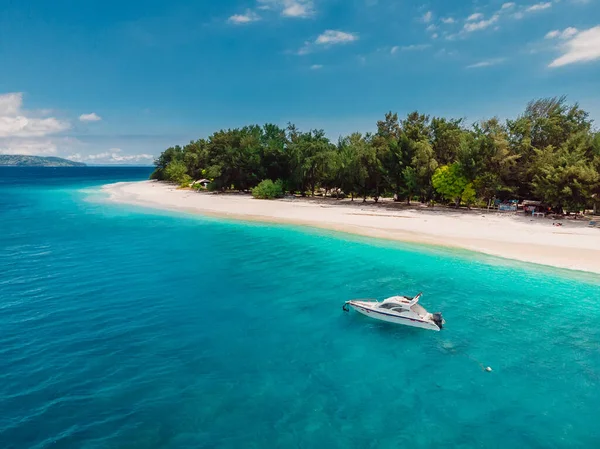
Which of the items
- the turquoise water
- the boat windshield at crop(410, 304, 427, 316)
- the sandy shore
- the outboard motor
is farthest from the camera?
the sandy shore

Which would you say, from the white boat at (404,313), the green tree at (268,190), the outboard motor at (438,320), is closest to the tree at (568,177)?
the outboard motor at (438,320)

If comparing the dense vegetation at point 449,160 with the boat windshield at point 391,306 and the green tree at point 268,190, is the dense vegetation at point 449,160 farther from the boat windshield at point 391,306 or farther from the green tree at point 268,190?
the boat windshield at point 391,306

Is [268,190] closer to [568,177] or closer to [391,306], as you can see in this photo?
[568,177]

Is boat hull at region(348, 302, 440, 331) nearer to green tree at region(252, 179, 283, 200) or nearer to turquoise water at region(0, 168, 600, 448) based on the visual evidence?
turquoise water at region(0, 168, 600, 448)

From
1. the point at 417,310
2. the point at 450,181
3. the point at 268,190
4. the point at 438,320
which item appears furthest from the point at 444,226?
the point at 268,190

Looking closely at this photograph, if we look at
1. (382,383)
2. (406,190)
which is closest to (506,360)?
(382,383)

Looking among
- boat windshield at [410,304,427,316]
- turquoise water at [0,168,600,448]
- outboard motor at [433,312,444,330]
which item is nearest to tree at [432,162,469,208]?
turquoise water at [0,168,600,448]

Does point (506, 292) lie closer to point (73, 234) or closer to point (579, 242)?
point (579, 242)
